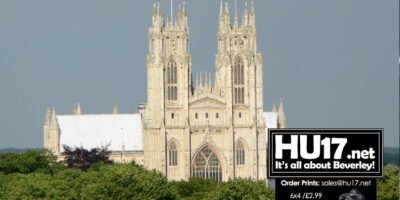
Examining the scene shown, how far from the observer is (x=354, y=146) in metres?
39.7

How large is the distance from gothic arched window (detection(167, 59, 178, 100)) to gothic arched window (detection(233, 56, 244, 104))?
7.52 metres

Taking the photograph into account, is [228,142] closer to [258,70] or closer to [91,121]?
[258,70]

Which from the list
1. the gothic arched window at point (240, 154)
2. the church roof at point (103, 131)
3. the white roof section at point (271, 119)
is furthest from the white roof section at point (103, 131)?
the white roof section at point (271, 119)

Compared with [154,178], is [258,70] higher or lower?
higher

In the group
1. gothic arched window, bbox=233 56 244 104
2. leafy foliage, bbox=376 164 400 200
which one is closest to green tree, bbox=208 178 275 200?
leafy foliage, bbox=376 164 400 200

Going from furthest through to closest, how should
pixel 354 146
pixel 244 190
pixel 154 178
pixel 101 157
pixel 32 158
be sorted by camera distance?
pixel 101 157
pixel 32 158
pixel 154 178
pixel 244 190
pixel 354 146

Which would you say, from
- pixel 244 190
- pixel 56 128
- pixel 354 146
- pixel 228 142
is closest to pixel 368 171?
pixel 354 146

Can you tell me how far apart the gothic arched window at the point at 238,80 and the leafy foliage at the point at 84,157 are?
59.3ft

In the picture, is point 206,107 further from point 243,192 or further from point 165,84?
point 243,192

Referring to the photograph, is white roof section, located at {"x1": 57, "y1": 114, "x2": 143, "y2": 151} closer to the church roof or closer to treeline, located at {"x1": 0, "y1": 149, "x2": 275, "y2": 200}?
the church roof

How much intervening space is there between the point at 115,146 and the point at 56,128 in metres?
8.27

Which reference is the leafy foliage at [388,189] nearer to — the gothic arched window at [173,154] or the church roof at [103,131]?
the gothic arched window at [173,154]

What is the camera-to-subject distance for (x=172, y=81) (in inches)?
5901

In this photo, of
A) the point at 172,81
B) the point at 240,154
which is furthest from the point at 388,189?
the point at 172,81
